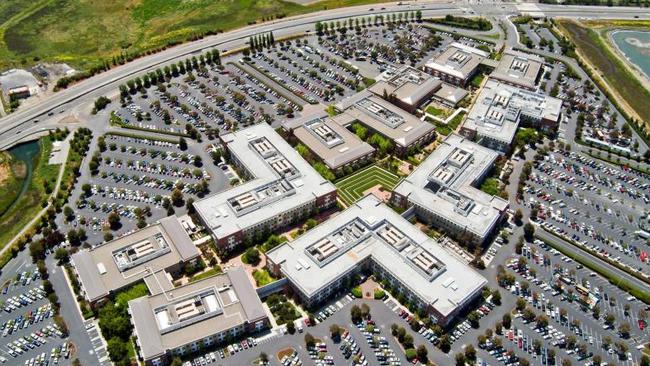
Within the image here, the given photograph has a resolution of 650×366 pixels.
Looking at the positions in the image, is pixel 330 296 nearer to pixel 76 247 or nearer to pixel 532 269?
pixel 532 269

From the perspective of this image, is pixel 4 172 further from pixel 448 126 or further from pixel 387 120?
pixel 448 126

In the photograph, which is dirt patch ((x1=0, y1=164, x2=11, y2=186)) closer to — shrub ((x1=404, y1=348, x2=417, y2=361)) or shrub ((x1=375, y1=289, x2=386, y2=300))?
shrub ((x1=375, y1=289, x2=386, y2=300))

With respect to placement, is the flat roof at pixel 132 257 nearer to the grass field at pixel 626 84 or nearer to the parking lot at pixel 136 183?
the parking lot at pixel 136 183

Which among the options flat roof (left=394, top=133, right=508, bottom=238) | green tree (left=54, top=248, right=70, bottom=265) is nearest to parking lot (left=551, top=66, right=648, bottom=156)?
flat roof (left=394, top=133, right=508, bottom=238)

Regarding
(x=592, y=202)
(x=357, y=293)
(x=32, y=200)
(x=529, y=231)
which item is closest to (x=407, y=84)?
(x=592, y=202)

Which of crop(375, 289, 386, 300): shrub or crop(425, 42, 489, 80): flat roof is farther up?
crop(425, 42, 489, 80): flat roof

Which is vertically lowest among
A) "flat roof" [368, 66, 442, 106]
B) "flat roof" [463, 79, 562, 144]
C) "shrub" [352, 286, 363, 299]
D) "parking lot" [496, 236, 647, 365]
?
"parking lot" [496, 236, 647, 365]

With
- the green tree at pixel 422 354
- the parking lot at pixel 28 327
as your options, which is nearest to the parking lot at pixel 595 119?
the green tree at pixel 422 354
